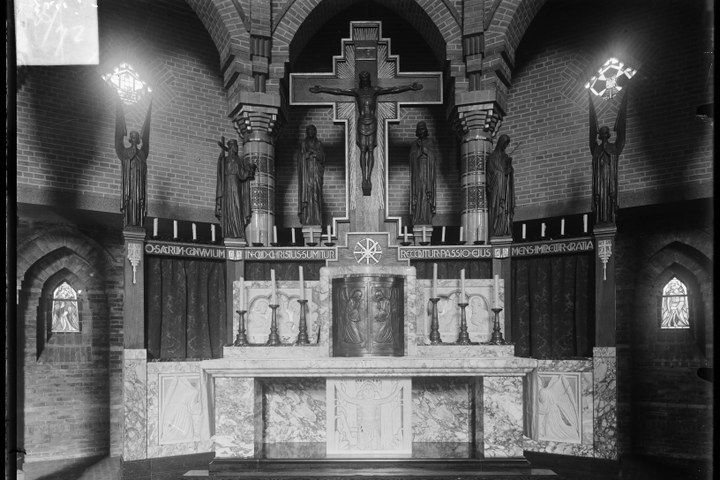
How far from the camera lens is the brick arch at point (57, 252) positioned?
10.0 m

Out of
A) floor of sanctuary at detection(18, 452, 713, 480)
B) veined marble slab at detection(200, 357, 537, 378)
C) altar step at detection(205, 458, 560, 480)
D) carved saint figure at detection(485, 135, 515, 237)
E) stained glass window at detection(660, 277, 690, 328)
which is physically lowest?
floor of sanctuary at detection(18, 452, 713, 480)

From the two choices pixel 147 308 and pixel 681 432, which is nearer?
pixel 147 308

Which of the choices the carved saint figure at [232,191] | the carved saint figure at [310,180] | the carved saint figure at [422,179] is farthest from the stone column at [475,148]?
the carved saint figure at [232,191]

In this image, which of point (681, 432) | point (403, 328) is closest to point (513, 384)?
point (403, 328)

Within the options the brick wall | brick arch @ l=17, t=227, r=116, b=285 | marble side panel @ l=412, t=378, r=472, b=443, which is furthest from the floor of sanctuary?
brick arch @ l=17, t=227, r=116, b=285

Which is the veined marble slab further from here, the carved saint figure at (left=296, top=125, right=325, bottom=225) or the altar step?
the carved saint figure at (left=296, top=125, right=325, bottom=225)

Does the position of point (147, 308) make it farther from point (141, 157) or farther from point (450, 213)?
point (450, 213)

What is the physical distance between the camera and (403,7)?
1059cm

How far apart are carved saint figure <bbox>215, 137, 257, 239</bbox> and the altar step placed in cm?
343

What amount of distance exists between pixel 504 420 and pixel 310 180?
4125 millimetres

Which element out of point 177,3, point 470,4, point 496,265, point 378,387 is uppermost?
point 177,3

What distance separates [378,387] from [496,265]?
2866mm

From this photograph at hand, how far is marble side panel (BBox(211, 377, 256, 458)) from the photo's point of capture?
6.36 meters

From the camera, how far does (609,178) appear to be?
27.2 feet
